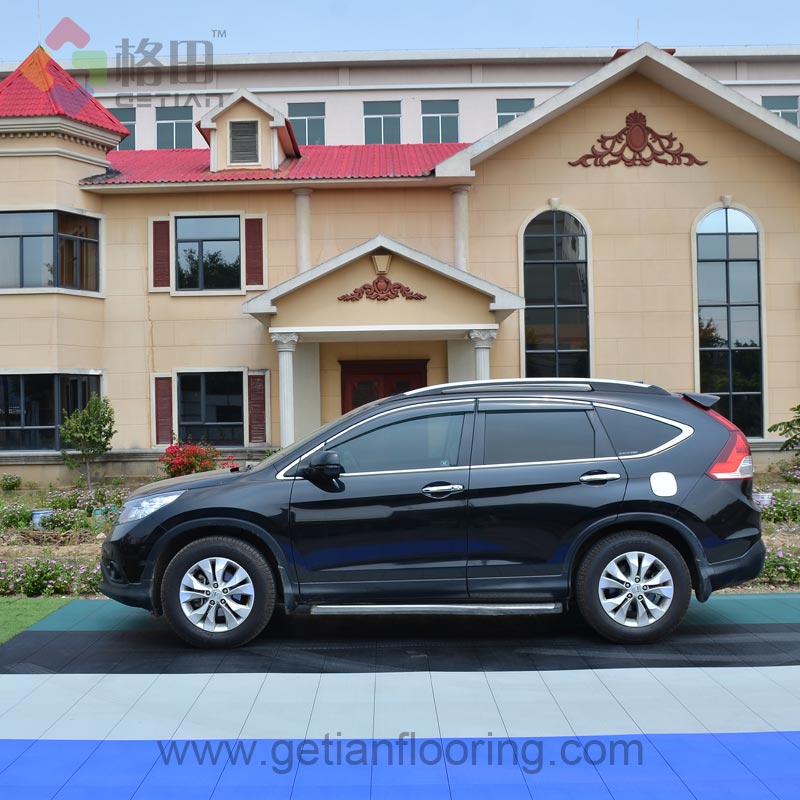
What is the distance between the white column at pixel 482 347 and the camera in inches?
655

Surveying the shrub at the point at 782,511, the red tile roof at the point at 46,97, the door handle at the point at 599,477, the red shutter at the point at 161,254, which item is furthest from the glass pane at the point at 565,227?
the door handle at the point at 599,477

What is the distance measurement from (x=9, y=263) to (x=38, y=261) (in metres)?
0.59

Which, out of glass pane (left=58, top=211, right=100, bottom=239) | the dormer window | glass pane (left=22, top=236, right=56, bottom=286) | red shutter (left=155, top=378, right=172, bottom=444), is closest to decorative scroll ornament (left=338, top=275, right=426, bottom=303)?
red shutter (left=155, top=378, right=172, bottom=444)

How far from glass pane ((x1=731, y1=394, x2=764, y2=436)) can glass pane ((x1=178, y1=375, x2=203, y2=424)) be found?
430 inches

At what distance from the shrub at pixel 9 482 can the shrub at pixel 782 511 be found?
1318 cm

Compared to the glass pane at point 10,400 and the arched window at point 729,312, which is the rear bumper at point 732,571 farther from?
the glass pane at point 10,400

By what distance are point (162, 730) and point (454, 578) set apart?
7.85ft

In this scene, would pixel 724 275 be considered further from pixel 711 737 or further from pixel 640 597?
pixel 711 737

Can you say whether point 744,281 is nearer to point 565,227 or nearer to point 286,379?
point 565,227

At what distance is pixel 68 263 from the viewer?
60.4 feet

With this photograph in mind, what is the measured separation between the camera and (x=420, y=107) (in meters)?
39.9

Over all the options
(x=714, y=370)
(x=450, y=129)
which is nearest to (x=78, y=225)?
(x=714, y=370)

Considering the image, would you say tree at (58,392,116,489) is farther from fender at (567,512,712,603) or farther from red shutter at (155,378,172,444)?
fender at (567,512,712,603)

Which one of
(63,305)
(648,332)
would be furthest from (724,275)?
(63,305)
